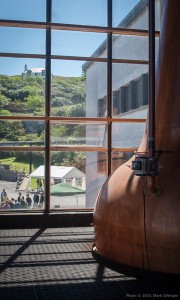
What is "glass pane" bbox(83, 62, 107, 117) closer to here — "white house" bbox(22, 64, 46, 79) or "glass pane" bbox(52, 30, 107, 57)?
"glass pane" bbox(52, 30, 107, 57)

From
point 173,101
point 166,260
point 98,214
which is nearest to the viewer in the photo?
point 166,260

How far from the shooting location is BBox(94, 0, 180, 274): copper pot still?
4117 mm

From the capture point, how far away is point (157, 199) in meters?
4.19

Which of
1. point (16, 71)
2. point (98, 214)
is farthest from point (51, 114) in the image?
point (98, 214)

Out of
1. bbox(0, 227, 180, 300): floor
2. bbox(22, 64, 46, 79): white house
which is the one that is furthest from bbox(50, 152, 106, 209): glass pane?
bbox(0, 227, 180, 300): floor

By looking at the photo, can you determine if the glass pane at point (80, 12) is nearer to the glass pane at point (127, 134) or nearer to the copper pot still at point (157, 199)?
the glass pane at point (127, 134)

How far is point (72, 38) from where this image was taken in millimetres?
9828

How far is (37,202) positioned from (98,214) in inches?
193

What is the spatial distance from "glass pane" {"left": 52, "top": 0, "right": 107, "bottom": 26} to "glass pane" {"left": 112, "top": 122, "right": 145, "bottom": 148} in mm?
2430

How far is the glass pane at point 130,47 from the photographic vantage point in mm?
10000

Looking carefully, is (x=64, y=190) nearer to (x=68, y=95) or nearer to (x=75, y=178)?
(x=75, y=178)

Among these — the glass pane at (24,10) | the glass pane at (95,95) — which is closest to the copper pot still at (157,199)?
the glass pane at (95,95)

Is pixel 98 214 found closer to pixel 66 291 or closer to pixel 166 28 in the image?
pixel 66 291

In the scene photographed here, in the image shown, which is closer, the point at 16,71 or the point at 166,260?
the point at 166,260
